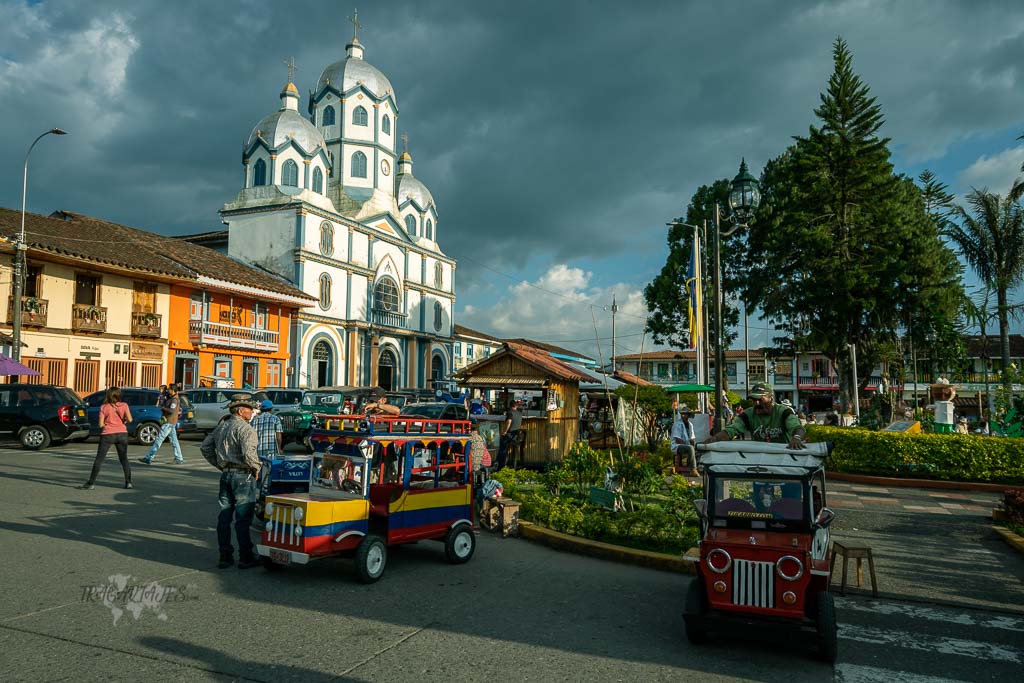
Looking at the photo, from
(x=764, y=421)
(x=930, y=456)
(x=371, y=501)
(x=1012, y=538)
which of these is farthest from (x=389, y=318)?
(x=764, y=421)

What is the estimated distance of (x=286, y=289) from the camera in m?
36.2

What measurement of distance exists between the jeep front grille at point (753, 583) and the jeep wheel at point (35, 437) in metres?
18.7

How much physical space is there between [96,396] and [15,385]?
11.3 feet

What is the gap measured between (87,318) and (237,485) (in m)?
23.8

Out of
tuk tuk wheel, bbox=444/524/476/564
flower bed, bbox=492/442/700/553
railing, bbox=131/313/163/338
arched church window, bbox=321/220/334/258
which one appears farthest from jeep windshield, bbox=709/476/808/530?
arched church window, bbox=321/220/334/258

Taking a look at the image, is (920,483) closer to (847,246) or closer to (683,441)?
(683,441)

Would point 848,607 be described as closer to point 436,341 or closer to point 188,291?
point 188,291

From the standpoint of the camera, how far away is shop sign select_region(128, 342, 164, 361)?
1123 inches

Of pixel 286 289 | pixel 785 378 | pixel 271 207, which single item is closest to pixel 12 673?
pixel 286 289

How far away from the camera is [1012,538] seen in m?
8.69

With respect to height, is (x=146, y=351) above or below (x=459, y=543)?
above

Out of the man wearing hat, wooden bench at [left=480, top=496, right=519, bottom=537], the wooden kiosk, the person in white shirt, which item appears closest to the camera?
the man wearing hat

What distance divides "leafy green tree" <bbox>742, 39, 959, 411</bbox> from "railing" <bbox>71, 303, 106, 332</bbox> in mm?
27010

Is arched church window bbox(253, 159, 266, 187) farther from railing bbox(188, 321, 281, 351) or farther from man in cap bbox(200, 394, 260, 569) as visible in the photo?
man in cap bbox(200, 394, 260, 569)
